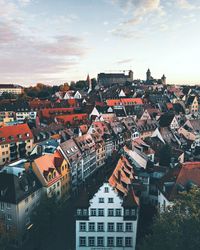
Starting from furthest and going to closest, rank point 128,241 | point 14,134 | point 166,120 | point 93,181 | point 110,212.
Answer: point 166,120
point 14,134
point 93,181
point 128,241
point 110,212

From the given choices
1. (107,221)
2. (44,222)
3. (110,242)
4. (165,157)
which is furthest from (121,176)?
(165,157)

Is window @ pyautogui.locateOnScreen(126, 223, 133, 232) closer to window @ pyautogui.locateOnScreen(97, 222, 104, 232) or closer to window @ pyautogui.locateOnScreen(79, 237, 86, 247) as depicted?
window @ pyautogui.locateOnScreen(97, 222, 104, 232)

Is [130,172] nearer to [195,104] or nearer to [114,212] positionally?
[114,212]

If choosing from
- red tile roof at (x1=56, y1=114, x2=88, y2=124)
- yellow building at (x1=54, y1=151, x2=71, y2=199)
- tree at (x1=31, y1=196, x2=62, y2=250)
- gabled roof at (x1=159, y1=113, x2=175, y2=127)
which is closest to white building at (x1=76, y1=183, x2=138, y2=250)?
tree at (x1=31, y1=196, x2=62, y2=250)

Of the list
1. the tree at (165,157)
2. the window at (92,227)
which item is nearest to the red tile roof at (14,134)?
the tree at (165,157)

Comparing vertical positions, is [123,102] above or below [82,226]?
above

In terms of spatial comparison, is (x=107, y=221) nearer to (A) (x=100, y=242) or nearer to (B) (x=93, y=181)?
(A) (x=100, y=242)

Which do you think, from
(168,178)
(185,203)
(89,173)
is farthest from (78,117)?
(185,203)
